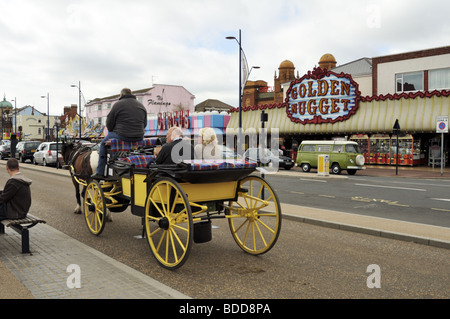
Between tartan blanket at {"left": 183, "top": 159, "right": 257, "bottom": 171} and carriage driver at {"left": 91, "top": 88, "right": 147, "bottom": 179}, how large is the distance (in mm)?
2482

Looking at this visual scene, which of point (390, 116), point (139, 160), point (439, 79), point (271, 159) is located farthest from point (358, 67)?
point (139, 160)

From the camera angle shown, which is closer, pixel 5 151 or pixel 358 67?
pixel 5 151

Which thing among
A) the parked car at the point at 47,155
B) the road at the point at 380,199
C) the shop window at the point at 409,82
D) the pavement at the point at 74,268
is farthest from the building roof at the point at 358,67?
the pavement at the point at 74,268

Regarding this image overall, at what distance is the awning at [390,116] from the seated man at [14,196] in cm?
2741

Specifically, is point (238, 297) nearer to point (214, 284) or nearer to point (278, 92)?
point (214, 284)

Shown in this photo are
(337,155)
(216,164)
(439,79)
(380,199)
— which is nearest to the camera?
(216,164)

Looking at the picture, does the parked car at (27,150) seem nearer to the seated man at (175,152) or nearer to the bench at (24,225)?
the bench at (24,225)

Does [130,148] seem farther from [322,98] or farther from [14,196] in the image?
[322,98]

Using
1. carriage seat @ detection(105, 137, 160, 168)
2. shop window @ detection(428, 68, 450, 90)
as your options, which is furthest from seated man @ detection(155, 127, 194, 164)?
shop window @ detection(428, 68, 450, 90)

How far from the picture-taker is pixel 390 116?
1180 inches

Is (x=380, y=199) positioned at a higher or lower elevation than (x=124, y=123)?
lower

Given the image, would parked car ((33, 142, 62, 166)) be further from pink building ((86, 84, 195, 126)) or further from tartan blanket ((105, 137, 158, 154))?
pink building ((86, 84, 195, 126))

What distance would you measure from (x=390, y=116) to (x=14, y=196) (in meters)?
28.4
